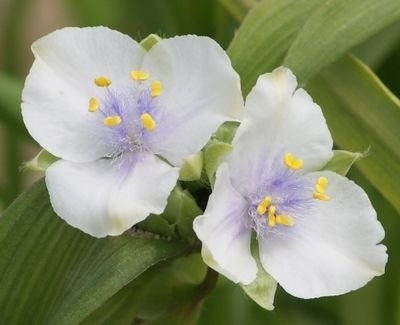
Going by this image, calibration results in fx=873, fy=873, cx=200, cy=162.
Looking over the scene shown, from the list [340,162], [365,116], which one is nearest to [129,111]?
[340,162]

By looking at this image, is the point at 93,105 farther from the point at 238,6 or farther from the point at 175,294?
the point at 238,6

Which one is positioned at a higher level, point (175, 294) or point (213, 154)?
point (213, 154)

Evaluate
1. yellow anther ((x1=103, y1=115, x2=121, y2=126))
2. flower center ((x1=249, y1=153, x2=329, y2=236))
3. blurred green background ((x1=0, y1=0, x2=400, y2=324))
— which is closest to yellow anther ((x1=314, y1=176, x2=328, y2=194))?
Answer: flower center ((x1=249, y1=153, x2=329, y2=236))

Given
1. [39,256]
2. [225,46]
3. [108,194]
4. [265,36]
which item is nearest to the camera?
[108,194]

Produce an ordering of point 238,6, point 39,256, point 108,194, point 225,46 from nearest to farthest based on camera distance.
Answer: point 108,194
point 39,256
point 238,6
point 225,46

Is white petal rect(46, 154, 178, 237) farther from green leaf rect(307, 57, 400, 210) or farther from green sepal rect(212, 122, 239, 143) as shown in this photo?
green leaf rect(307, 57, 400, 210)

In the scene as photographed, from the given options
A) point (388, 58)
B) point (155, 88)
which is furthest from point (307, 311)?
point (155, 88)

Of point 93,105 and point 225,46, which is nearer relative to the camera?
point 93,105
